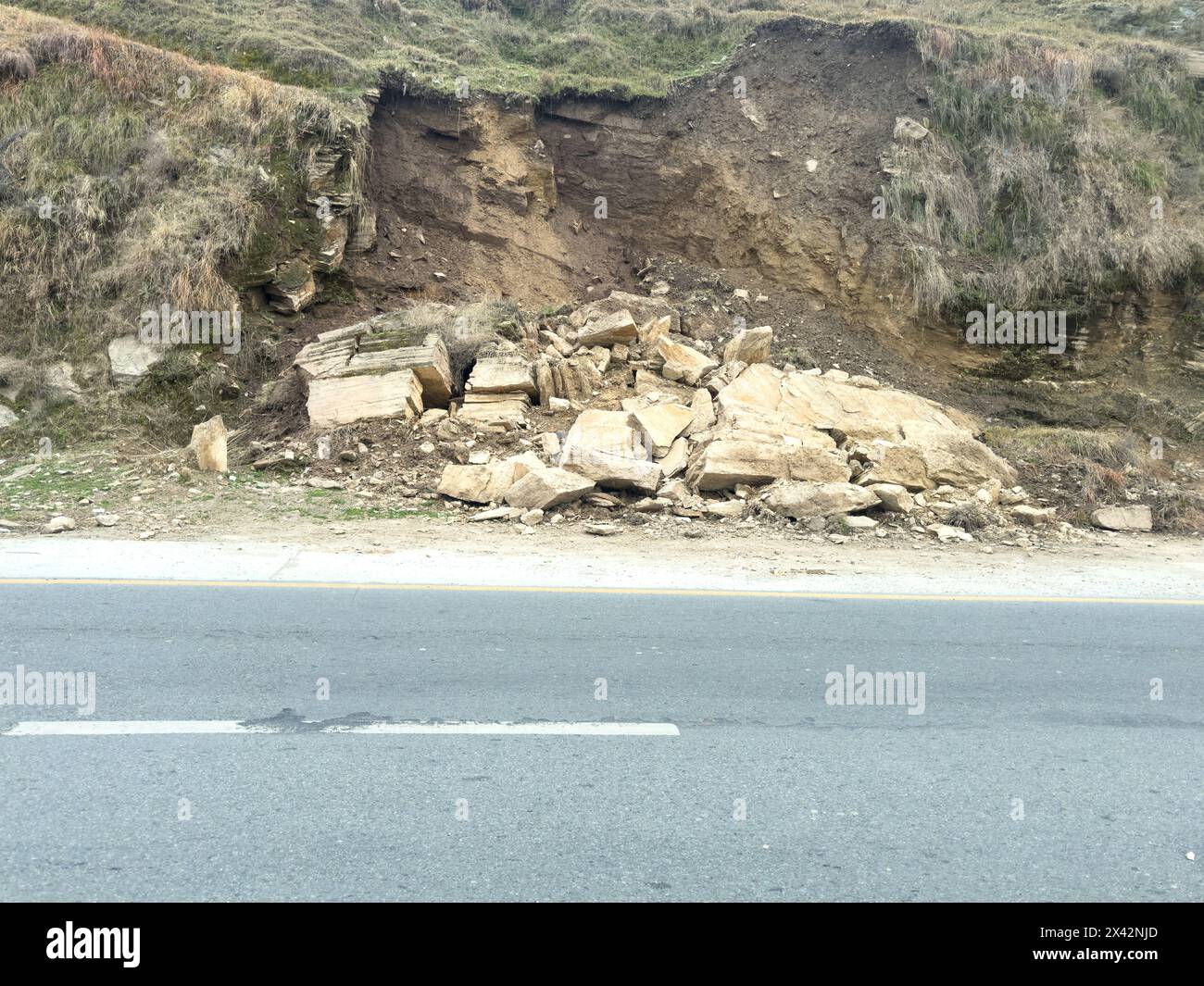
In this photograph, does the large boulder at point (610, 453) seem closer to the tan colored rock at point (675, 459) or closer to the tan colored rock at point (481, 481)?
the tan colored rock at point (675, 459)

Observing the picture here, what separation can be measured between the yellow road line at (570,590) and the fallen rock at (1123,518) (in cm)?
327

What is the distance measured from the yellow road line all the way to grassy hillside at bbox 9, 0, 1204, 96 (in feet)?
39.2

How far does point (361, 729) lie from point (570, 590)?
2975 millimetres

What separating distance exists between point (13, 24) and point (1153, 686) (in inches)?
765

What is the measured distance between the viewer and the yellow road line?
23.2 ft

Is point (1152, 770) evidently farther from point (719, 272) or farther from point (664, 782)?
point (719, 272)

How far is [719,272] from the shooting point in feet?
54.0

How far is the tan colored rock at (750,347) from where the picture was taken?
13.4 m

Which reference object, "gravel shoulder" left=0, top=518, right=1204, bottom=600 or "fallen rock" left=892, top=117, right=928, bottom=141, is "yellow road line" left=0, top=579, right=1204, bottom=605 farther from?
"fallen rock" left=892, top=117, right=928, bottom=141

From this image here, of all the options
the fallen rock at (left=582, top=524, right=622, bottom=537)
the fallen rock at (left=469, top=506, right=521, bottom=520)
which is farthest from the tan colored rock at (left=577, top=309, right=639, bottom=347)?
the fallen rock at (left=582, top=524, right=622, bottom=537)

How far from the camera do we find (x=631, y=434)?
1106cm

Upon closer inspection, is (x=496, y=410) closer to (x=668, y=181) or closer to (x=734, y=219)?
(x=734, y=219)

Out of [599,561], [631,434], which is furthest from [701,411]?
[599,561]

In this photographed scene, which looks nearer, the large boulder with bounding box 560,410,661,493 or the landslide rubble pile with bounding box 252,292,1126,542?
the landslide rubble pile with bounding box 252,292,1126,542
